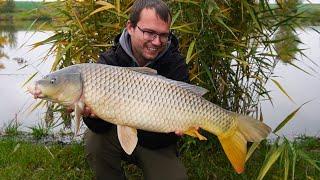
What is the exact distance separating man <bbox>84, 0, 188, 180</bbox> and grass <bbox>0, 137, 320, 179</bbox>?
584mm

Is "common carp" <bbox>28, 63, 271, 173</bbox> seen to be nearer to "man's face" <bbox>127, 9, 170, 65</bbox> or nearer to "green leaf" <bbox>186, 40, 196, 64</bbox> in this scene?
"man's face" <bbox>127, 9, 170, 65</bbox>

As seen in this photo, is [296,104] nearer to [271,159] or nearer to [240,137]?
[271,159]

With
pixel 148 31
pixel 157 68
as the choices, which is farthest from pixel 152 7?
pixel 157 68

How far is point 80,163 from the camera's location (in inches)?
125

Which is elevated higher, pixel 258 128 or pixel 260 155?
pixel 258 128

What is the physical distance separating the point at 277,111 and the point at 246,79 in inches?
99.7

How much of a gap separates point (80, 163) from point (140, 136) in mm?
944

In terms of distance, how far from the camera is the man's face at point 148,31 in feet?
7.02

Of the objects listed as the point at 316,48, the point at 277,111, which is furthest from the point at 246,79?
the point at 316,48

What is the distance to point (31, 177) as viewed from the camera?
295 cm

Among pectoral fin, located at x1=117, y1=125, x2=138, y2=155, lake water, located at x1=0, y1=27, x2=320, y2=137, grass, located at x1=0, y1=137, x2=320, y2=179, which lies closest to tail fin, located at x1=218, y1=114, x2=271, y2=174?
pectoral fin, located at x1=117, y1=125, x2=138, y2=155

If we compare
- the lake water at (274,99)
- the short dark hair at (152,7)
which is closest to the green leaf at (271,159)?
the short dark hair at (152,7)

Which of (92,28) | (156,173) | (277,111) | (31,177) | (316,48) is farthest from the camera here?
(316,48)

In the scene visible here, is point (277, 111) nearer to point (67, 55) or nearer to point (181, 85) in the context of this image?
point (67, 55)
